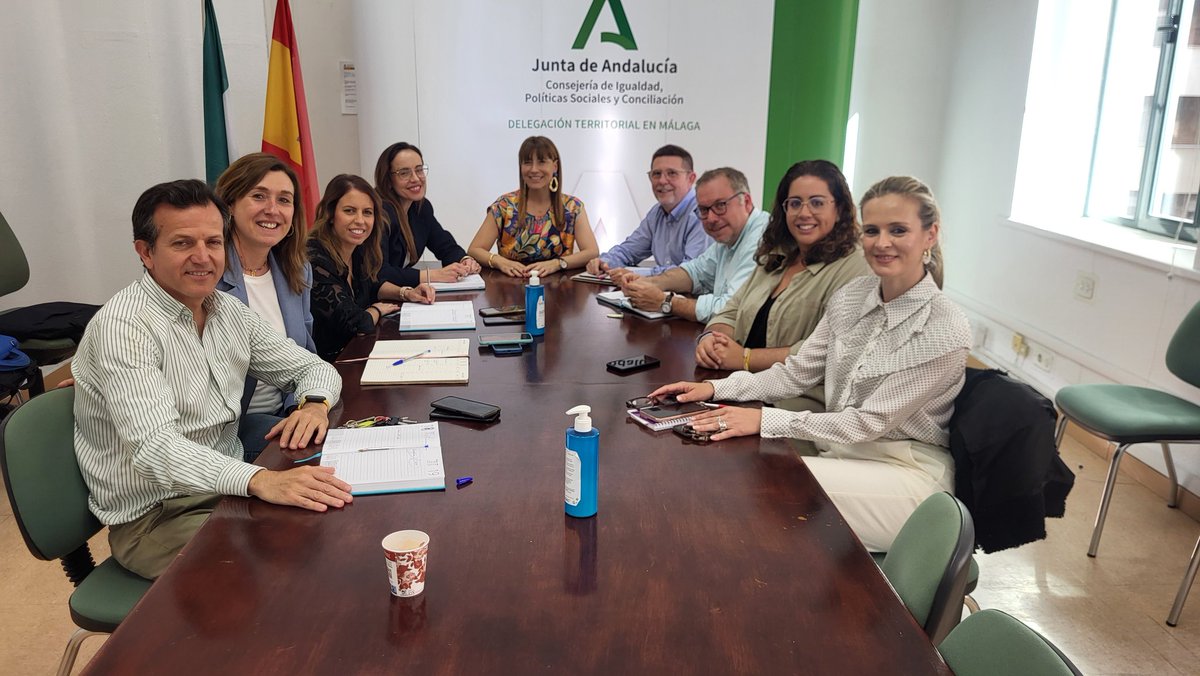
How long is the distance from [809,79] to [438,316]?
8.96ft

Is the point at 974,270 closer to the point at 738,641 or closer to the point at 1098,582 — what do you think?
the point at 1098,582

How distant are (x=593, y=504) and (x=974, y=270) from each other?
4.34 metres

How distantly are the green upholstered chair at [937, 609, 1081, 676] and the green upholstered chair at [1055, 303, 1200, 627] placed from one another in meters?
2.02

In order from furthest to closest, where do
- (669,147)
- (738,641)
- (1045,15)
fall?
(1045,15), (669,147), (738,641)

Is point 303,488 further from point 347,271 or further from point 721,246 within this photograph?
point 721,246

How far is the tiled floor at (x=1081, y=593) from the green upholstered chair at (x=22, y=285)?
62 cm

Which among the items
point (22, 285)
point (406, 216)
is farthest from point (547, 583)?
point (22, 285)

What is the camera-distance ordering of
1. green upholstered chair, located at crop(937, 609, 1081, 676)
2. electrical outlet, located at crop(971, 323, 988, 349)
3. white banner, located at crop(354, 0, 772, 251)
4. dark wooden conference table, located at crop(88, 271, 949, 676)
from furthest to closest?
electrical outlet, located at crop(971, 323, 988, 349) < white banner, located at crop(354, 0, 772, 251) < dark wooden conference table, located at crop(88, 271, 949, 676) < green upholstered chair, located at crop(937, 609, 1081, 676)

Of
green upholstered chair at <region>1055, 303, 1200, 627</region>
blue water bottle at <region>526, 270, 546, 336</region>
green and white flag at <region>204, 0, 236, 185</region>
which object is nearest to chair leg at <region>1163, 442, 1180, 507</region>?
green upholstered chair at <region>1055, 303, 1200, 627</region>

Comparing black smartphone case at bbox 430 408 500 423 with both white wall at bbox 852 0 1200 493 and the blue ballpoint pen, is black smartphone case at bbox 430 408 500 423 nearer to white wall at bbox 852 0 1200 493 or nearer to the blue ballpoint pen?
the blue ballpoint pen

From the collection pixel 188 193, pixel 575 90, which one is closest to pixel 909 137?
pixel 575 90

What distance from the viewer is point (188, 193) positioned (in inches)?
71.3

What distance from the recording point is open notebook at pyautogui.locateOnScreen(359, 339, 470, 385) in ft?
7.20

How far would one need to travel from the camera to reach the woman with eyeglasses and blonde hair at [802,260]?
8.52 feet
